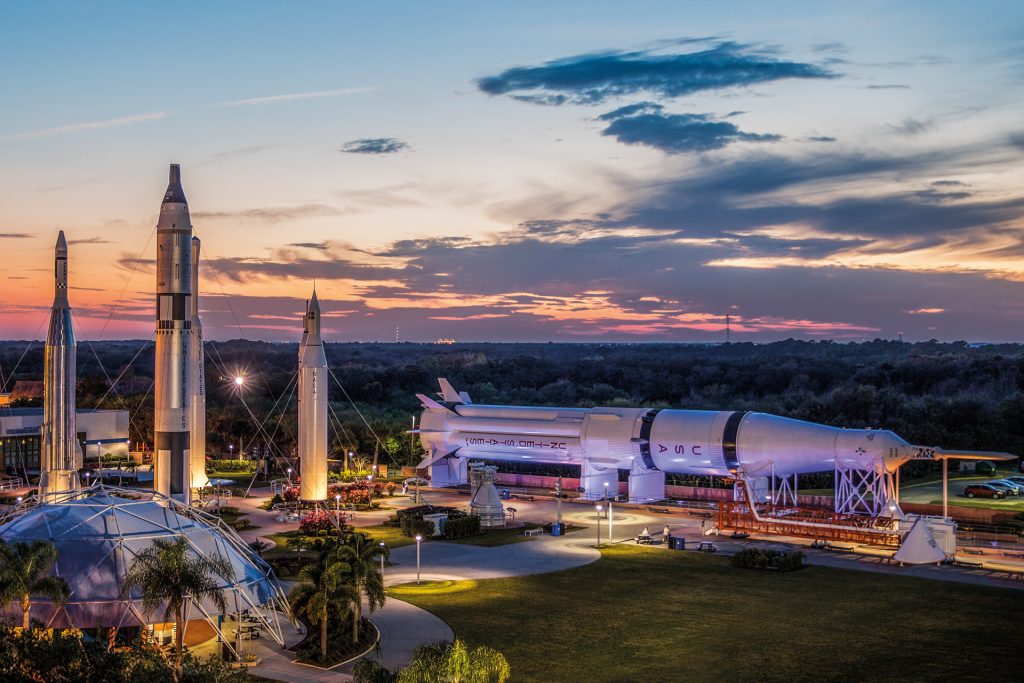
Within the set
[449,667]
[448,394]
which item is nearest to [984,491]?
[448,394]

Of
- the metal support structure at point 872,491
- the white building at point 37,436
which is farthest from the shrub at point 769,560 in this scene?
the white building at point 37,436

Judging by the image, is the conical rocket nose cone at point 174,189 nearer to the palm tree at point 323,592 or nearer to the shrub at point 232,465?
the palm tree at point 323,592

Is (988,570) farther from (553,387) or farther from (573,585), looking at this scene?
(553,387)

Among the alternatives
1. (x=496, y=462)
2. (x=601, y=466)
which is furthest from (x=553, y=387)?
(x=601, y=466)

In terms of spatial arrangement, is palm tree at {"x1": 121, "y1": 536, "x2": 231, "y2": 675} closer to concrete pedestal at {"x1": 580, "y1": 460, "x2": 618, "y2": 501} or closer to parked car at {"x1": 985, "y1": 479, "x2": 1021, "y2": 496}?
concrete pedestal at {"x1": 580, "y1": 460, "x2": 618, "y2": 501}

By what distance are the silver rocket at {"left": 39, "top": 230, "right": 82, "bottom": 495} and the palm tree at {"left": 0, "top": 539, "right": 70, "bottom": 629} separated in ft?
68.0

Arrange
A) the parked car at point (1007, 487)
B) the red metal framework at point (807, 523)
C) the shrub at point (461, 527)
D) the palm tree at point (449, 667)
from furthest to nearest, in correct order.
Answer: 1. the parked car at point (1007, 487)
2. the shrub at point (461, 527)
3. the red metal framework at point (807, 523)
4. the palm tree at point (449, 667)

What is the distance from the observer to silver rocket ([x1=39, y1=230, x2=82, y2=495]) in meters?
44.7

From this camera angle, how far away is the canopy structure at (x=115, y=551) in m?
26.1

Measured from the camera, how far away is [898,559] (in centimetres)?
3788

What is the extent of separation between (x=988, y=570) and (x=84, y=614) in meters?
30.0

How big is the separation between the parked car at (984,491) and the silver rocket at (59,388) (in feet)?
141

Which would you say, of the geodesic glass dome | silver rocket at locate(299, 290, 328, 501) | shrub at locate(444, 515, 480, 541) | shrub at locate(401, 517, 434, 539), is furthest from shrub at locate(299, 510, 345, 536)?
the geodesic glass dome

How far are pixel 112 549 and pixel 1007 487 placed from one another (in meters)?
42.8
